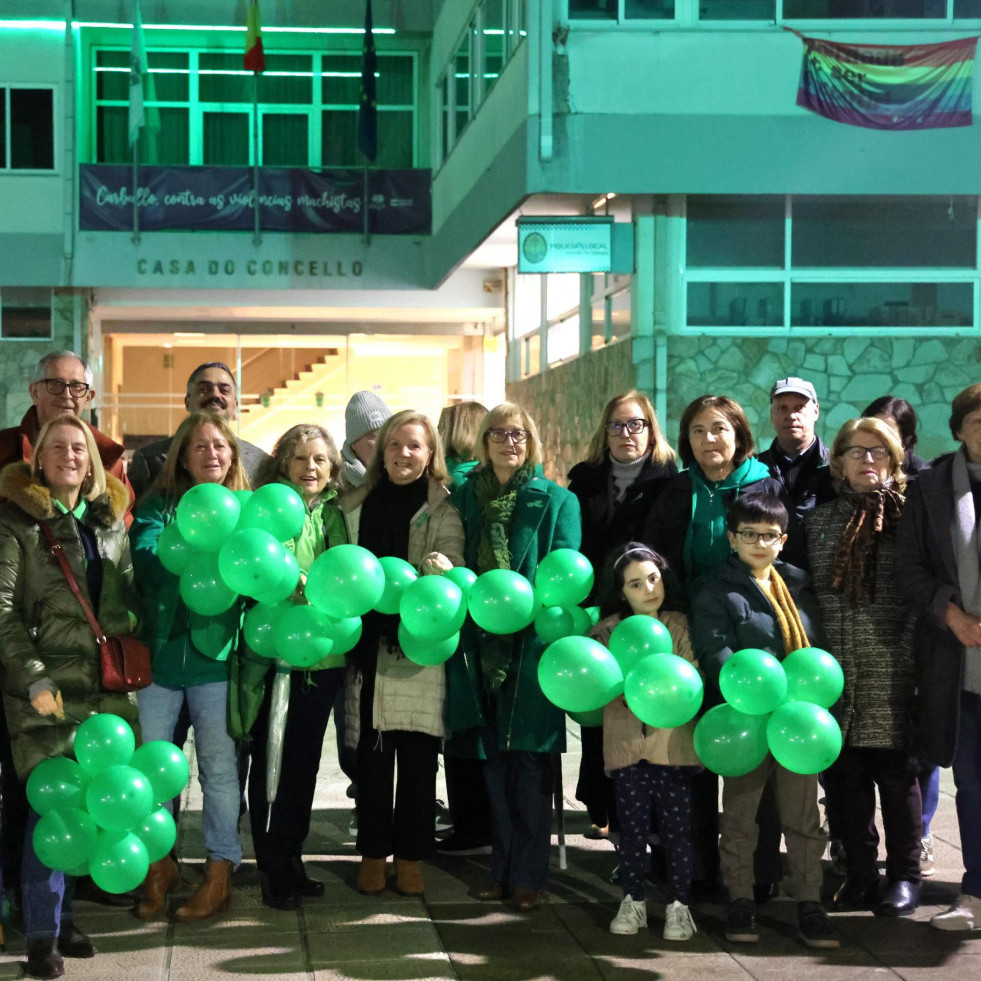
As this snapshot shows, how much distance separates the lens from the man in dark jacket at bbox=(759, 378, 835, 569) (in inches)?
246

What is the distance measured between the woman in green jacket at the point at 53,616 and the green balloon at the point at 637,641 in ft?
5.90

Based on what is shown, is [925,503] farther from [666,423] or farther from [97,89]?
[97,89]

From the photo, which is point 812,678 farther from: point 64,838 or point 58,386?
point 58,386

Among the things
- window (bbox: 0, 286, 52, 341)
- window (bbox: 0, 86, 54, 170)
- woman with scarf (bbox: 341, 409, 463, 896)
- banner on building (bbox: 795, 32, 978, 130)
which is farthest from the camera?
window (bbox: 0, 286, 52, 341)


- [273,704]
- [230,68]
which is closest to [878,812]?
[273,704]

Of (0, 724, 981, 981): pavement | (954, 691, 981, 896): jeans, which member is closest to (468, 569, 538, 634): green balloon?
(0, 724, 981, 981): pavement

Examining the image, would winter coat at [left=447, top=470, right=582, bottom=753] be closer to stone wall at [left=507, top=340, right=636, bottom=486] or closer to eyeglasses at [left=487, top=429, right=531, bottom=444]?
eyeglasses at [left=487, top=429, right=531, bottom=444]

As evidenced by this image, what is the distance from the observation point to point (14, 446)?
19.3 ft

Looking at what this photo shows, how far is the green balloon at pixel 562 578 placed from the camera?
529cm

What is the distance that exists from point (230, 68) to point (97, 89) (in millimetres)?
2084

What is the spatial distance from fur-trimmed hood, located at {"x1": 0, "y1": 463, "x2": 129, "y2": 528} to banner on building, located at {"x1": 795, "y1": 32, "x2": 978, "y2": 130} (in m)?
9.31

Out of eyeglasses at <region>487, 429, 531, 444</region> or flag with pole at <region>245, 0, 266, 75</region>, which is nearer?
eyeglasses at <region>487, 429, 531, 444</region>

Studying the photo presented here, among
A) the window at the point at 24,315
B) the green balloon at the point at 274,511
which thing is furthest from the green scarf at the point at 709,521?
the window at the point at 24,315

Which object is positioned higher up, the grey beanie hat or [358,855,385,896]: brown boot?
the grey beanie hat
